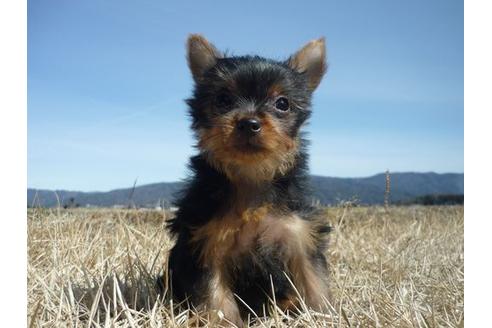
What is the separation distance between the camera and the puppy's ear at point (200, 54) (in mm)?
4051

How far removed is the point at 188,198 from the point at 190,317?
817 millimetres

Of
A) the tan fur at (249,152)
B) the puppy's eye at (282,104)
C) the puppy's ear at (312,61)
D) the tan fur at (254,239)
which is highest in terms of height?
the puppy's ear at (312,61)

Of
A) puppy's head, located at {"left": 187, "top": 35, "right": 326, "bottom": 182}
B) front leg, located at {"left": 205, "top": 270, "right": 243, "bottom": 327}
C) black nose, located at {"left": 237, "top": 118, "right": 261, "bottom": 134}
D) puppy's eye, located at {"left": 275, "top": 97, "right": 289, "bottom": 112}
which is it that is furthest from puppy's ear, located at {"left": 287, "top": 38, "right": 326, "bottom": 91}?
front leg, located at {"left": 205, "top": 270, "right": 243, "bottom": 327}

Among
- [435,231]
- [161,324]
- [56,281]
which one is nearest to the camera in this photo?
[161,324]

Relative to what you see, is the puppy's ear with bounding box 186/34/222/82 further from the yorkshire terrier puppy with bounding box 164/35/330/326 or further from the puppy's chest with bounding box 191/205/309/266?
the puppy's chest with bounding box 191/205/309/266

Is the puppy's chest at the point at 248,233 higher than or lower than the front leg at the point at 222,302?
higher

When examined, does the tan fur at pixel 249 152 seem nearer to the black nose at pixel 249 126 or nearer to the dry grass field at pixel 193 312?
the black nose at pixel 249 126

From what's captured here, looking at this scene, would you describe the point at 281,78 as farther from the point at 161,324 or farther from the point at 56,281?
the point at 56,281

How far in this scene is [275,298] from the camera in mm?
3719

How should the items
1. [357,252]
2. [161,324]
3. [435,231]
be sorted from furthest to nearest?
[435,231], [357,252], [161,324]

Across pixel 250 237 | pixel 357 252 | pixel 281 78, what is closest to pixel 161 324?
pixel 250 237

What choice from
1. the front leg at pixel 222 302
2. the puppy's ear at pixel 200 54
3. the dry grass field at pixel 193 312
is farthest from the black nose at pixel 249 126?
the dry grass field at pixel 193 312

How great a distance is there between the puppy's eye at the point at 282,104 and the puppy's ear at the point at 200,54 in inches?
26.7
